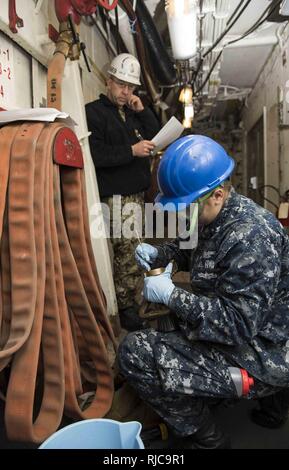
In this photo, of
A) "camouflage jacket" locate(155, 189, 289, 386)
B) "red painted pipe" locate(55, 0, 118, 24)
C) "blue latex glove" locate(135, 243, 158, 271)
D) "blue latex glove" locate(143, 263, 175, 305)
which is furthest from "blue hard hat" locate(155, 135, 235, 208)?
"red painted pipe" locate(55, 0, 118, 24)

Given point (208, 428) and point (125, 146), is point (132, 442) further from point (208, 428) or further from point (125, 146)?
point (125, 146)

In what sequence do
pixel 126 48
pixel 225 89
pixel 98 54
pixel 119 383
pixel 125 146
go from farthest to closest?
pixel 225 89 < pixel 126 48 < pixel 98 54 < pixel 125 146 < pixel 119 383

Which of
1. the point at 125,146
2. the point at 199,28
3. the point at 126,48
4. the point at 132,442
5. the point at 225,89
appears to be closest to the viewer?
the point at 132,442

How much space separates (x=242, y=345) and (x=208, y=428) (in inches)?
12.2

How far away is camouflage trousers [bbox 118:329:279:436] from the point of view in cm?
108


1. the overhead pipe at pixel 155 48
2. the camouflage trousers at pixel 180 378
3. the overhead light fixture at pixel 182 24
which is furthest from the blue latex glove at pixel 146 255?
the overhead pipe at pixel 155 48

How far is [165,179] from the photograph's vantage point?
116 cm

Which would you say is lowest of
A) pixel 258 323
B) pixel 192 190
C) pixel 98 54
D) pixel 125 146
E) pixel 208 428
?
pixel 208 428

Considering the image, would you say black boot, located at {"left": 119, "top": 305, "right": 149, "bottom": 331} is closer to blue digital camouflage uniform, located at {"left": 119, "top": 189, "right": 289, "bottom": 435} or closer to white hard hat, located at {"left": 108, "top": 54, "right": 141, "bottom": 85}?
blue digital camouflage uniform, located at {"left": 119, "top": 189, "right": 289, "bottom": 435}

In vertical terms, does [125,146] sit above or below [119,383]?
above

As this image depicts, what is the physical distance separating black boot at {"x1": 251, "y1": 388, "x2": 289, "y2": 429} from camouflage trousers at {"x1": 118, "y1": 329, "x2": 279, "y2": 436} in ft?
0.61

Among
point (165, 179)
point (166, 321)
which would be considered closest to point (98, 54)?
point (165, 179)

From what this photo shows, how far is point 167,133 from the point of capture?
210 centimetres

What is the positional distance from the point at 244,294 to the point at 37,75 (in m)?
1.52
